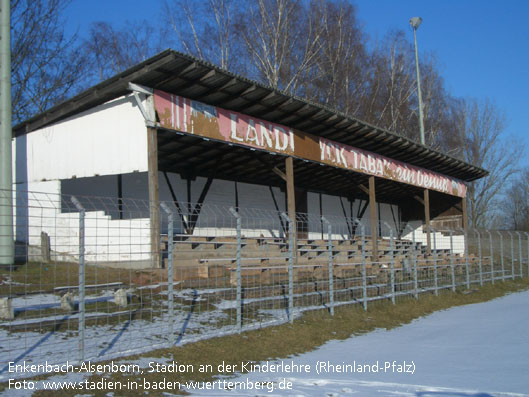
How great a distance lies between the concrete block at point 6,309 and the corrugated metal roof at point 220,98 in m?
5.64

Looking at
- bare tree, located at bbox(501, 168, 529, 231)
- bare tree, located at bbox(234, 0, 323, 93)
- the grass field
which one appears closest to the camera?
the grass field

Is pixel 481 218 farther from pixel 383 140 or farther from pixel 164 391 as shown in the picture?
pixel 164 391

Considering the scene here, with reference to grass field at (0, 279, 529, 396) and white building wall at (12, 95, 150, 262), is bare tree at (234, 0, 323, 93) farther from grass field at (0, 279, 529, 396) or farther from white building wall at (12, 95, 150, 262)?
grass field at (0, 279, 529, 396)

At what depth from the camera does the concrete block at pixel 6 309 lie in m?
6.57

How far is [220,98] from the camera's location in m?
12.4

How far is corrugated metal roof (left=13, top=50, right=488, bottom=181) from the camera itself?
34.8 ft

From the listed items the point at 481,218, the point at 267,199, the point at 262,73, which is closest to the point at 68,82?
the point at 262,73

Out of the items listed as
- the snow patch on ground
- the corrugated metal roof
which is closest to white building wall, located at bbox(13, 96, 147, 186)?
the corrugated metal roof

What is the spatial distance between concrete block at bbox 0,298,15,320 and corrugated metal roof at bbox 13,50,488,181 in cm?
564

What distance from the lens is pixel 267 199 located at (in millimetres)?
20734

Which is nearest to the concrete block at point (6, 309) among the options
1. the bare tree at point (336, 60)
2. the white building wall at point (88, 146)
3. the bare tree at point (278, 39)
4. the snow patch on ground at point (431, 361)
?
the snow patch on ground at point (431, 361)

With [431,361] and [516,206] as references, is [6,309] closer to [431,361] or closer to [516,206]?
[431,361]

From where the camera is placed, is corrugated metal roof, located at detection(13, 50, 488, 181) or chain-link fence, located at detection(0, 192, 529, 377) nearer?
chain-link fence, located at detection(0, 192, 529, 377)

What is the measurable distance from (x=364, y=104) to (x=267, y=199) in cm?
1507
